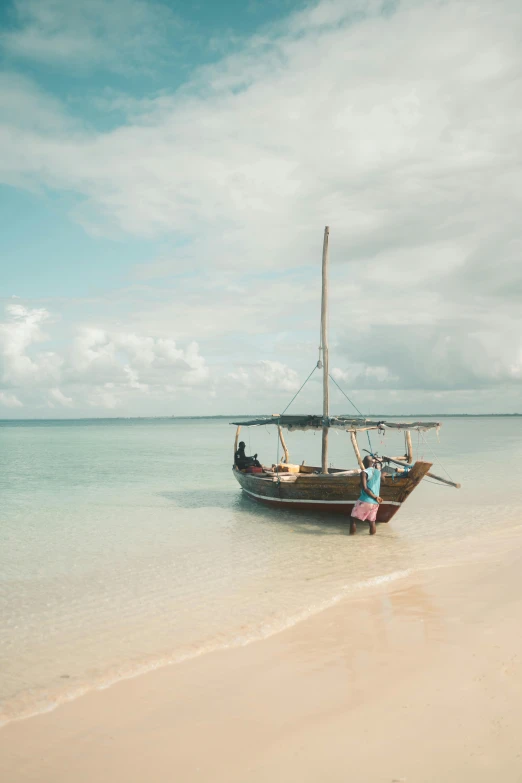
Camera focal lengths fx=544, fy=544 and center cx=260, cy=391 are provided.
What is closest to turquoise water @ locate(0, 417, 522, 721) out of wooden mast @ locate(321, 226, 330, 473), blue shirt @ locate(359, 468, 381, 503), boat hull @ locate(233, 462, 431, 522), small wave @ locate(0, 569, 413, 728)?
small wave @ locate(0, 569, 413, 728)

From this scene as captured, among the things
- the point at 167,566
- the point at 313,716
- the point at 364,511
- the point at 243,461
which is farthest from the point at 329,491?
the point at 313,716

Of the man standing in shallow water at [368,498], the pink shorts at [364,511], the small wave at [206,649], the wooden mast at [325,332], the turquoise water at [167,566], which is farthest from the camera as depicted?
the wooden mast at [325,332]

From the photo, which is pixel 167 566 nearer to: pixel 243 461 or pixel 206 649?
pixel 206 649

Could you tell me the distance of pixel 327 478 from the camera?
15.3 metres

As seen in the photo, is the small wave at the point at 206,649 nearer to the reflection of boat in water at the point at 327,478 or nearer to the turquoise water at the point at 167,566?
the turquoise water at the point at 167,566

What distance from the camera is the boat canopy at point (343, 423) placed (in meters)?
15.4

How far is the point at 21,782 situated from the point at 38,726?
96 cm

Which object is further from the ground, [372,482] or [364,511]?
[372,482]

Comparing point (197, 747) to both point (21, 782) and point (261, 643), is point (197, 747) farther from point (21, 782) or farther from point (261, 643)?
point (261, 643)

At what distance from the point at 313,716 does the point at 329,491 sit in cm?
1043

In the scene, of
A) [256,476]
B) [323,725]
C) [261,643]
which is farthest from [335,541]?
[323,725]

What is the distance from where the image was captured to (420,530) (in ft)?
48.9

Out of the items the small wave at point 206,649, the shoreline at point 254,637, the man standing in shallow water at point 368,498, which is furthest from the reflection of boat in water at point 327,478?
the small wave at point 206,649

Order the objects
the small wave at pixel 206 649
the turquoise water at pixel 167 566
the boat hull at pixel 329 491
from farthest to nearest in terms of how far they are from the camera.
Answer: the boat hull at pixel 329 491, the turquoise water at pixel 167 566, the small wave at pixel 206 649
